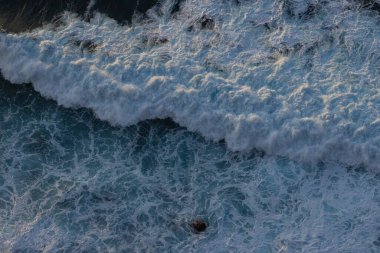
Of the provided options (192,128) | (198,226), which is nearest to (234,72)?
(192,128)

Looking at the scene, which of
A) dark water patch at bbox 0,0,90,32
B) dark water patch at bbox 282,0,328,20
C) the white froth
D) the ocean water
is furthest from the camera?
dark water patch at bbox 0,0,90,32

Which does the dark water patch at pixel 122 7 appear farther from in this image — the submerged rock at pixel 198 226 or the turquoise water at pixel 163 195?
the submerged rock at pixel 198 226

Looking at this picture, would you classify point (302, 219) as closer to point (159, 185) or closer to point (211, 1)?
point (159, 185)

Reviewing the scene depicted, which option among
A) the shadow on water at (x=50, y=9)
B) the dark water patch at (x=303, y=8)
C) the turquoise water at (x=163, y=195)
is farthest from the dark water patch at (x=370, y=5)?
the shadow on water at (x=50, y=9)

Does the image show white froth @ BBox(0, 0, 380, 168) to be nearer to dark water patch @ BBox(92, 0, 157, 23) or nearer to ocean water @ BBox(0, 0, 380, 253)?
ocean water @ BBox(0, 0, 380, 253)

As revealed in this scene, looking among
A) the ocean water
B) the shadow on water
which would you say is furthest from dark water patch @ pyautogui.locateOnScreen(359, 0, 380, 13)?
the shadow on water

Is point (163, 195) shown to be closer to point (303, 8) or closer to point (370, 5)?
point (303, 8)
